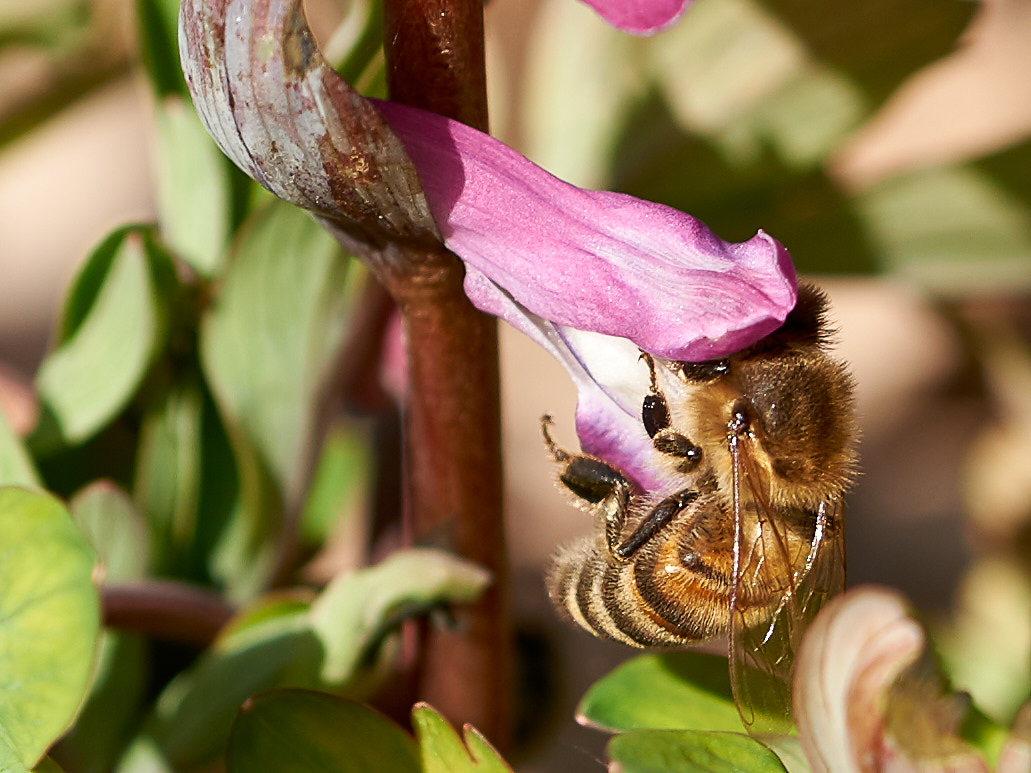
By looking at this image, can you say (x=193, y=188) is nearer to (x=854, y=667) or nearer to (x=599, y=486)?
(x=599, y=486)

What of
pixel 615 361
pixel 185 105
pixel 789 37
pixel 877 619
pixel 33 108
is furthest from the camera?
pixel 33 108

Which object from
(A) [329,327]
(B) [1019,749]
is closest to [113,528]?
(A) [329,327]

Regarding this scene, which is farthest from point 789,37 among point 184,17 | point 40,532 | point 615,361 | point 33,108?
point 33,108

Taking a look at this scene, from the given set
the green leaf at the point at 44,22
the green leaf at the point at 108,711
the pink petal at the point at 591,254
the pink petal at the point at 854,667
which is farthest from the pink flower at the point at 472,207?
the green leaf at the point at 44,22

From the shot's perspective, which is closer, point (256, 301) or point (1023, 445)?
point (256, 301)

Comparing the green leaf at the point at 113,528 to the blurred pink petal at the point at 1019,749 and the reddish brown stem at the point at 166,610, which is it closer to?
the reddish brown stem at the point at 166,610

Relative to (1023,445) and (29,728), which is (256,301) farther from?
(1023,445)

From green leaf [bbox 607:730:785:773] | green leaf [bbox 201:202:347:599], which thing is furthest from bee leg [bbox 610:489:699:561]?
green leaf [bbox 201:202:347:599]
